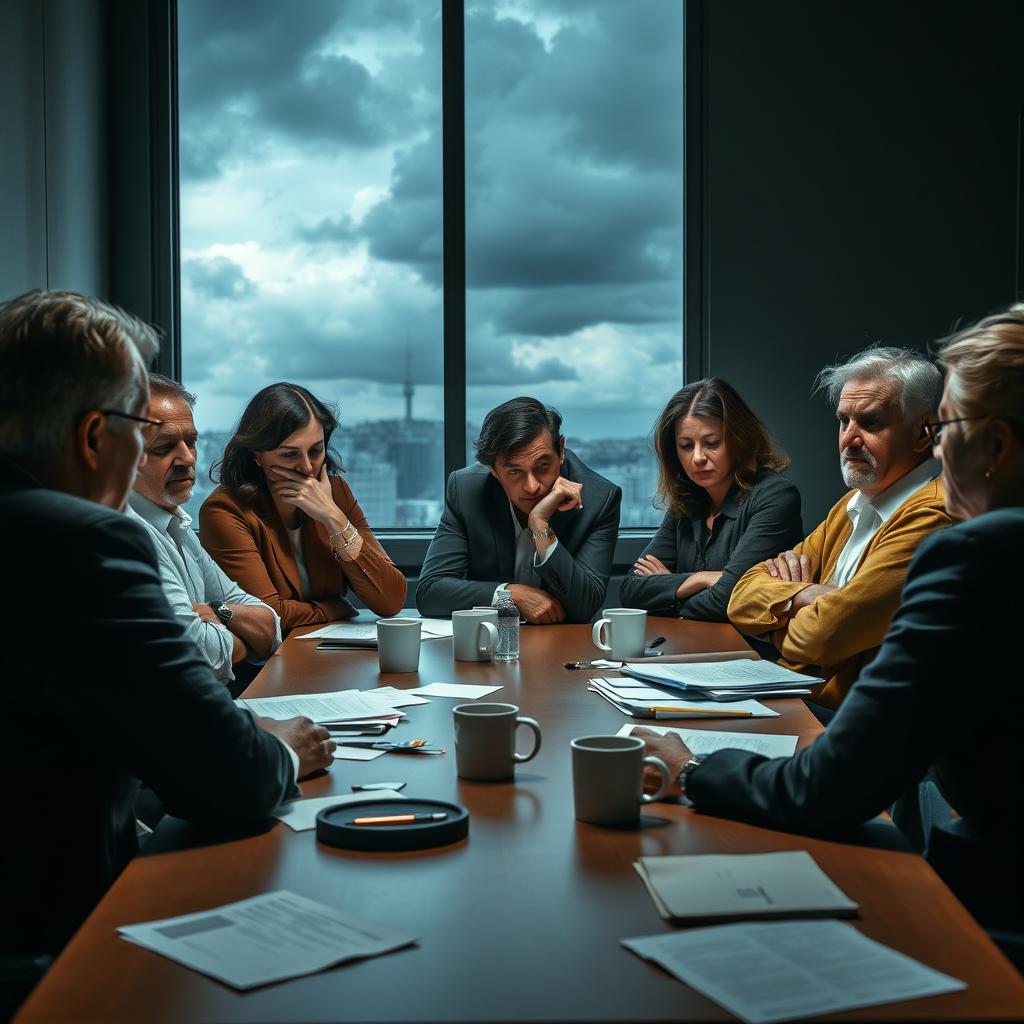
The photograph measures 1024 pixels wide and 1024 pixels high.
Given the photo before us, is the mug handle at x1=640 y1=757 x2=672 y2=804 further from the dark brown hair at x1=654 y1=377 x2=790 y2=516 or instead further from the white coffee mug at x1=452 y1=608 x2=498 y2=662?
the dark brown hair at x1=654 y1=377 x2=790 y2=516

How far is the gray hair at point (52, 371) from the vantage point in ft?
4.55

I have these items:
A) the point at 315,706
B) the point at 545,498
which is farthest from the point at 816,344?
the point at 315,706

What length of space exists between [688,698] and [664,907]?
1.04 metres

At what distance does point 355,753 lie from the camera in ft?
5.73

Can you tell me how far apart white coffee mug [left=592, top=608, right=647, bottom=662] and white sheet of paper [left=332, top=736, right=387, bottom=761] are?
0.95 metres

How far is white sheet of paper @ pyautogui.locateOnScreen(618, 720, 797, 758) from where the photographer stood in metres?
1.72

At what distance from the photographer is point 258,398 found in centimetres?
349

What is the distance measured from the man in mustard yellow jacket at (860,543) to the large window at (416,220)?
195 centimetres

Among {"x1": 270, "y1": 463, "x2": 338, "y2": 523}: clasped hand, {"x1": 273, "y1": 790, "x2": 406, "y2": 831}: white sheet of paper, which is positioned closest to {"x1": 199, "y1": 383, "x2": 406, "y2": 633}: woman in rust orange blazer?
{"x1": 270, "y1": 463, "x2": 338, "y2": 523}: clasped hand

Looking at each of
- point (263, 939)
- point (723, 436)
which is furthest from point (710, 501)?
point (263, 939)

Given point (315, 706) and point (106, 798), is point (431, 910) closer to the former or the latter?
point (106, 798)

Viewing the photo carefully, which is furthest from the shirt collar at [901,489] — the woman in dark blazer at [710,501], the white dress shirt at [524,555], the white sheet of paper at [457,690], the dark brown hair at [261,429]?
the dark brown hair at [261,429]

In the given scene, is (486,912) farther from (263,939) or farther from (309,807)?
(309,807)

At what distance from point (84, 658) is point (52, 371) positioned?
0.37m
